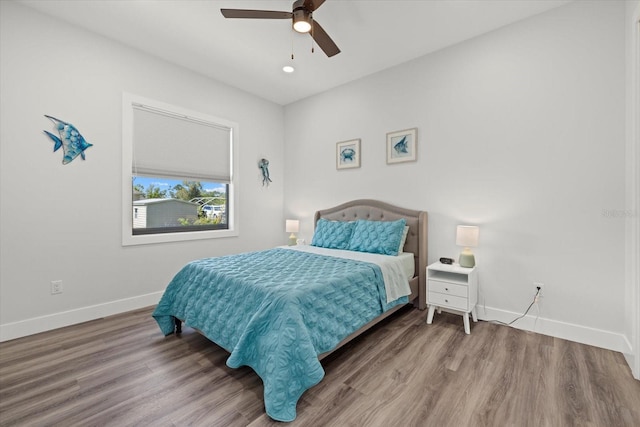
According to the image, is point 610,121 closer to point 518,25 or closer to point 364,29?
point 518,25

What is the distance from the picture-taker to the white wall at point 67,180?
98.0 inches

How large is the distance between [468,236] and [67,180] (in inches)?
158

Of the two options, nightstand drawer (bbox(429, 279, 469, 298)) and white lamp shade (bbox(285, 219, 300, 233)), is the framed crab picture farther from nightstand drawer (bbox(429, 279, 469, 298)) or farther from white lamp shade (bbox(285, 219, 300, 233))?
nightstand drawer (bbox(429, 279, 469, 298))

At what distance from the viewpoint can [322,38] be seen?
2.33 metres

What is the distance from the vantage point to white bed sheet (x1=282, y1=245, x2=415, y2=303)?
266cm

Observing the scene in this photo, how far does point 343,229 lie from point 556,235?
2150 mm

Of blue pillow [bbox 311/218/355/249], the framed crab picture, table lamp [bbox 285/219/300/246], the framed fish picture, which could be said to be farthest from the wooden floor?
the framed crab picture

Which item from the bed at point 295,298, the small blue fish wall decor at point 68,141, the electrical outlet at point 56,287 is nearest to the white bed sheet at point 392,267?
the bed at point 295,298

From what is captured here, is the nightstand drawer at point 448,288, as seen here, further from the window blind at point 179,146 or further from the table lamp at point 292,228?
the window blind at point 179,146

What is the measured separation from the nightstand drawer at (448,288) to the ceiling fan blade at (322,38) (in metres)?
2.38

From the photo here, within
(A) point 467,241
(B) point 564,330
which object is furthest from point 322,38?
(B) point 564,330

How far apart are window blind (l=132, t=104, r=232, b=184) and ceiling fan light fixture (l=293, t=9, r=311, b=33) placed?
2.19 m

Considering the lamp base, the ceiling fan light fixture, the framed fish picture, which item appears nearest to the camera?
the ceiling fan light fixture

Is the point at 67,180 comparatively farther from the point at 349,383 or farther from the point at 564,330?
the point at 564,330
